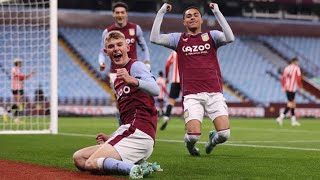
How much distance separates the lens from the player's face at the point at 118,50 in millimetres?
6363

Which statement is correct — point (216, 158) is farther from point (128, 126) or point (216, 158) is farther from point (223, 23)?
point (128, 126)

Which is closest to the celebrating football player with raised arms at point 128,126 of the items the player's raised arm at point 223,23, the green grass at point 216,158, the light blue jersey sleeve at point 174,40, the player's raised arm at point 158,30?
the green grass at point 216,158

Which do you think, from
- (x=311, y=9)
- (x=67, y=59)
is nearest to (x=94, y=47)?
(x=67, y=59)

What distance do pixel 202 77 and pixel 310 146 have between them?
3.26 meters

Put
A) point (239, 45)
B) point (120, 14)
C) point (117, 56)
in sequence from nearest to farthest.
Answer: point (117, 56) < point (120, 14) < point (239, 45)

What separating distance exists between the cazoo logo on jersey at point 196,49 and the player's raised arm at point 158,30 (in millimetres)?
255

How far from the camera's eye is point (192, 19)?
28.8 feet

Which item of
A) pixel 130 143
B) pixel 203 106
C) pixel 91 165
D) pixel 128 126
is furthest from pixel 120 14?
pixel 91 165

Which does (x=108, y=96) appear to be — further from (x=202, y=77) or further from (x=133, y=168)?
(x=133, y=168)

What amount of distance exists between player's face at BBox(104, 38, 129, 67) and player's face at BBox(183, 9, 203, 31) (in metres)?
2.44

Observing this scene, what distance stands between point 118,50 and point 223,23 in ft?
8.12

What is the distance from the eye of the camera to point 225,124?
8852 mm

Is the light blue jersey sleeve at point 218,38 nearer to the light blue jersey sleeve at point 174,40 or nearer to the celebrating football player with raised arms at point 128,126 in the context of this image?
the light blue jersey sleeve at point 174,40

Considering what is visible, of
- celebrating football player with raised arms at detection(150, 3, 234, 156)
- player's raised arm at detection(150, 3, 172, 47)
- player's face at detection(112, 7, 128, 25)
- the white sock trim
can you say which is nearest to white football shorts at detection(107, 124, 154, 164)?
the white sock trim
